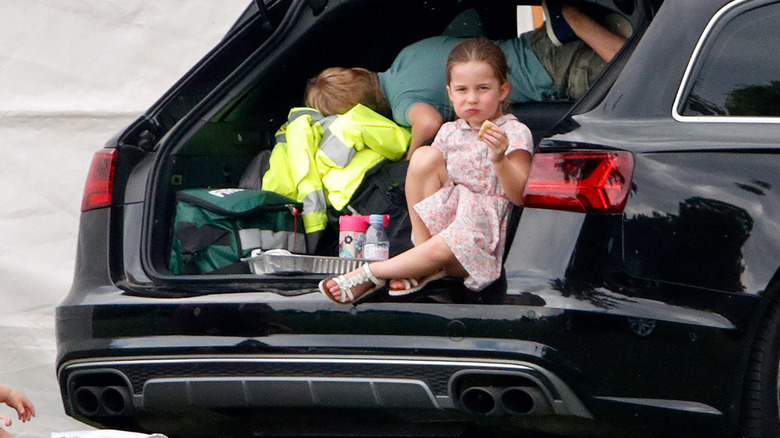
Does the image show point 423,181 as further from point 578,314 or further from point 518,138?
point 578,314

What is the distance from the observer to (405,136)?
4.77m

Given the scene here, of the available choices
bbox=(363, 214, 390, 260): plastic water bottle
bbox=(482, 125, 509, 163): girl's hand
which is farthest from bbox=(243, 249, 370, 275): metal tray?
bbox=(482, 125, 509, 163): girl's hand

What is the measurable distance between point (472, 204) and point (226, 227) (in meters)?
0.91

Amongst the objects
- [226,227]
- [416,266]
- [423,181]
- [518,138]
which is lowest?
[416,266]

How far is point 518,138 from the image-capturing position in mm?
3943

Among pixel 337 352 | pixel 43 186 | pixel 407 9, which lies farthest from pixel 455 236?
pixel 43 186

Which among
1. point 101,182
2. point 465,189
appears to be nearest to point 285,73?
point 101,182

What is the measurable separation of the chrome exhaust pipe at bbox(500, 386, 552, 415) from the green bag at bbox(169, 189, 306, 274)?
3.72 feet

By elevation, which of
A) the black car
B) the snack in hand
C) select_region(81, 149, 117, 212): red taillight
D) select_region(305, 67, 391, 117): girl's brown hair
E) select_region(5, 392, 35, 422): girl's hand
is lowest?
select_region(5, 392, 35, 422): girl's hand

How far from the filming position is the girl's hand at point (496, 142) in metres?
3.73

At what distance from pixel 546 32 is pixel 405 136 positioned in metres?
0.60

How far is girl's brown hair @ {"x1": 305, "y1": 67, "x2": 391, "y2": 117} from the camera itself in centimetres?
479

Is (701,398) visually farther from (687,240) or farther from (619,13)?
(619,13)

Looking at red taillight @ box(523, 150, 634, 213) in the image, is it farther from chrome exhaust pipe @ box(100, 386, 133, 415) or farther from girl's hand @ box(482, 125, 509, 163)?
chrome exhaust pipe @ box(100, 386, 133, 415)
